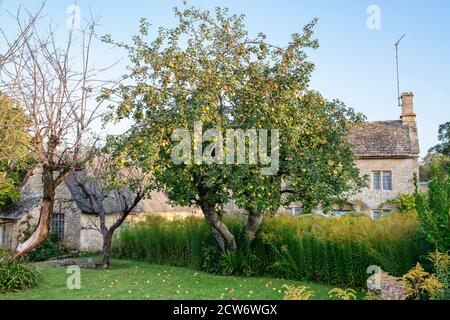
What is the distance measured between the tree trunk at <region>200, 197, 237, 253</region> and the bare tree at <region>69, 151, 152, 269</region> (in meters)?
1.89

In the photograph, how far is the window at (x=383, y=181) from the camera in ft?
101

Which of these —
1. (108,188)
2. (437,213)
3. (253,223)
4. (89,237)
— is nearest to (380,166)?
(253,223)

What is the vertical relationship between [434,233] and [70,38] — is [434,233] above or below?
below

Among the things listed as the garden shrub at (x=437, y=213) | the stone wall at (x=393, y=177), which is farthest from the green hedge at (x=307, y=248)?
the stone wall at (x=393, y=177)

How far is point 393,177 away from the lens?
30.6 meters

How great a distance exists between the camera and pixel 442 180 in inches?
369

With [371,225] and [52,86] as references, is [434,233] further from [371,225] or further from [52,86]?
[52,86]

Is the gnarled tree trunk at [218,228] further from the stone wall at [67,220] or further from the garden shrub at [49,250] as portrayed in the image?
the garden shrub at [49,250]

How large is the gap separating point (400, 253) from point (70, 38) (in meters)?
9.14

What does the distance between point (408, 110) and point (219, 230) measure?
2278cm

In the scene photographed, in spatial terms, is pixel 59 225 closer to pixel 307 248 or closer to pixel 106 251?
pixel 106 251

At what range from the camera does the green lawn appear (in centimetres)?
1109
